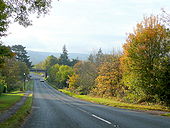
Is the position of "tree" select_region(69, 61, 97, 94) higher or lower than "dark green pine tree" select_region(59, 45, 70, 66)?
lower

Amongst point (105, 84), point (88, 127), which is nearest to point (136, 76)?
point (105, 84)

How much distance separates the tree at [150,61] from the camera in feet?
86.1

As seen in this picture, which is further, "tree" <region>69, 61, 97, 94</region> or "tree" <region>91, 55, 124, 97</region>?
"tree" <region>69, 61, 97, 94</region>

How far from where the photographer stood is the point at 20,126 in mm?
10812

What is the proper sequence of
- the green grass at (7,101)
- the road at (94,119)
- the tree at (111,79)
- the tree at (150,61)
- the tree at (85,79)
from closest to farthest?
the road at (94,119)
the green grass at (7,101)
the tree at (150,61)
the tree at (111,79)
the tree at (85,79)

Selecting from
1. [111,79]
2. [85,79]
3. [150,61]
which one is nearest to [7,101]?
[150,61]

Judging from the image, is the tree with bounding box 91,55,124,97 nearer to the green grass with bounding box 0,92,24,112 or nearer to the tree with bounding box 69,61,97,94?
the tree with bounding box 69,61,97,94

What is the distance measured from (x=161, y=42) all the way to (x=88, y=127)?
67.3 ft

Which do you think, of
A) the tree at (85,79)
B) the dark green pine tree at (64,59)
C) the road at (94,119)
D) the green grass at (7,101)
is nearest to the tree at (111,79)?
the tree at (85,79)

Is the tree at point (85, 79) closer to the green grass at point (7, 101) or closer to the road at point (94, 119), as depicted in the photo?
the green grass at point (7, 101)

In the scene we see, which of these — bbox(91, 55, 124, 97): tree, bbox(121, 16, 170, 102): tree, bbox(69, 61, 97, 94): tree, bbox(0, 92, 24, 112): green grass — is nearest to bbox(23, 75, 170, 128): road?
bbox(0, 92, 24, 112): green grass

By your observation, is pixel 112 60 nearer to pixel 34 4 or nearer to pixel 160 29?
pixel 160 29

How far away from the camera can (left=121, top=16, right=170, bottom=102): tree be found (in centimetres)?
2625

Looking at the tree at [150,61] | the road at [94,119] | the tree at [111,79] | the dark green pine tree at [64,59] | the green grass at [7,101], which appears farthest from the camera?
the dark green pine tree at [64,59]
